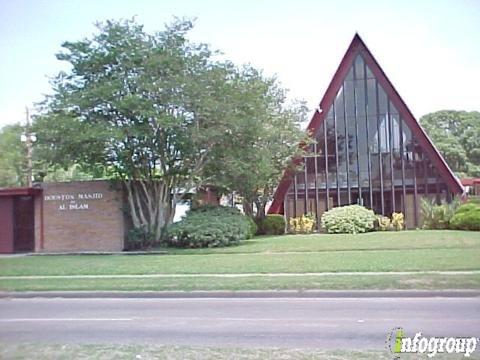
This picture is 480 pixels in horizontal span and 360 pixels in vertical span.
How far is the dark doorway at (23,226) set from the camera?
25.7 meters

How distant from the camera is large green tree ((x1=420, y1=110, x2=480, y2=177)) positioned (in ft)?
139

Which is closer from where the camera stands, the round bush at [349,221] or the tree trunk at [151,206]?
the tree trunk at [151,206]

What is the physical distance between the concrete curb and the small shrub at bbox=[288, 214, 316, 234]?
768 inches

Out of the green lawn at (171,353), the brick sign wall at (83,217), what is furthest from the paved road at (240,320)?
the brick sign wall at (83,217)

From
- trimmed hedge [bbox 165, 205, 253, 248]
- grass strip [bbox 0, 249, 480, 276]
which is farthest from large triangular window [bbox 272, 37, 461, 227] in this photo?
grass strip [bbox 0, 249, 480, 276]

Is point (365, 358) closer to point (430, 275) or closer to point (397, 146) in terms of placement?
point (430, 275)

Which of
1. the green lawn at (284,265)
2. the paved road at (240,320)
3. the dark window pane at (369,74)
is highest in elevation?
the dark window pane at (369,74)

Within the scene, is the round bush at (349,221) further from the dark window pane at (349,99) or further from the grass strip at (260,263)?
the grass strip at (260,263)

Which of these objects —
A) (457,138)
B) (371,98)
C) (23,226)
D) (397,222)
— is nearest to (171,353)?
(23,226)

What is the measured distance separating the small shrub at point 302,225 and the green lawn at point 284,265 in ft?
23.3

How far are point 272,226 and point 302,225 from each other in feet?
4.99

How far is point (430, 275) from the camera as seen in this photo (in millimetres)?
13164

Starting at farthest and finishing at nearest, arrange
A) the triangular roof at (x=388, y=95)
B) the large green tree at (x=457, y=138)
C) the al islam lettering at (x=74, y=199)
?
the large green tree at (x=457, y=138) < the triangular roof at (x=388, y=95) < the al islam lettering at (x=74, y=199)

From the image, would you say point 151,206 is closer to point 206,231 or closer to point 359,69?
point 206,231
